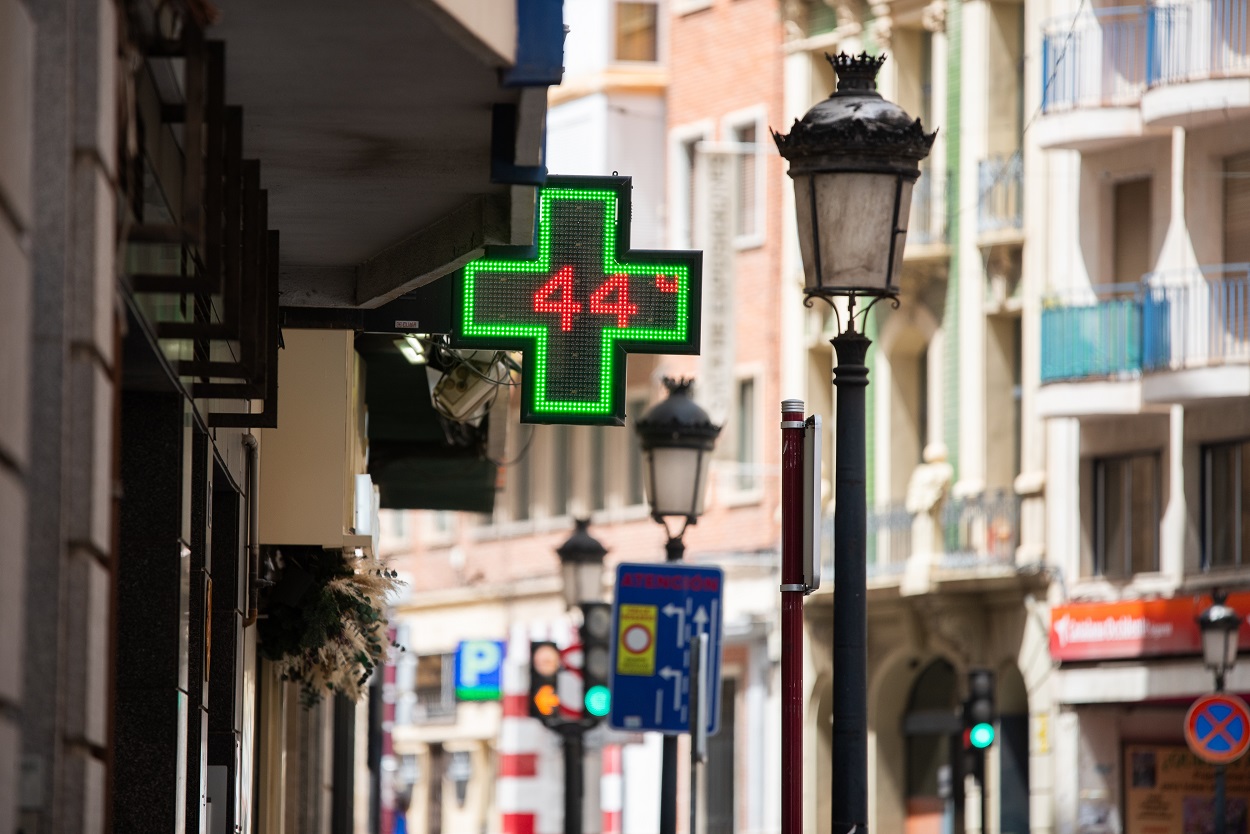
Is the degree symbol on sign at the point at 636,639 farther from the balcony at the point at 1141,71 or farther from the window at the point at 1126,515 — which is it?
the window at the point at 1126,515

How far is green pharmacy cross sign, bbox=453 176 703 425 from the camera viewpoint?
450 inches

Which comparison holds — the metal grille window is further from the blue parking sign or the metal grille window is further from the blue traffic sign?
the blue traffic sign

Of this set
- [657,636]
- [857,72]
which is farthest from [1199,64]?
[857,72]

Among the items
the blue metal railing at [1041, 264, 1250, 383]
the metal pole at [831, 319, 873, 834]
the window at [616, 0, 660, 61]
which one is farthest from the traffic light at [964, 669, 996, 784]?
the window at [616, 0, 660, 61]

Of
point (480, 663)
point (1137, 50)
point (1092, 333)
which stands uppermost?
point (1137, 50)

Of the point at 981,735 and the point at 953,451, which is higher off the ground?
the point at 953,451

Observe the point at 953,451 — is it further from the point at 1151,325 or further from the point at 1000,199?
the point at 1151,325

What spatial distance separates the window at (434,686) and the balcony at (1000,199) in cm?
1993

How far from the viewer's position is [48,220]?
6371mm

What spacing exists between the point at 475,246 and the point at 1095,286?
26.3 meters

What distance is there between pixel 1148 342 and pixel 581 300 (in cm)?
2324

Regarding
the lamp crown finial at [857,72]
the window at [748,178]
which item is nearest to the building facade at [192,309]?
the lamp crown finial at [857,72]

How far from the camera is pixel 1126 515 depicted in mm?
35438

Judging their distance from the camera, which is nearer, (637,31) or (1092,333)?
(1092,333)
